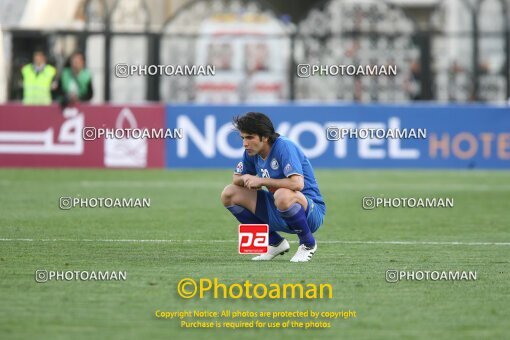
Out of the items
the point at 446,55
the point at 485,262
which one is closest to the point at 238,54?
the point at 446,55

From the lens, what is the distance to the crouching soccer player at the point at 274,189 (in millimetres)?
11109

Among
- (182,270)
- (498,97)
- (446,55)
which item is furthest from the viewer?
(446,55)

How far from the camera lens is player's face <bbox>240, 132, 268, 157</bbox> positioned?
436 inches

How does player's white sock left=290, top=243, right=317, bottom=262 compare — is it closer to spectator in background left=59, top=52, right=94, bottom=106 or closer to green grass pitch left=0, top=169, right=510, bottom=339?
green grass pitch left=0, top=169, right=510, bottom=339

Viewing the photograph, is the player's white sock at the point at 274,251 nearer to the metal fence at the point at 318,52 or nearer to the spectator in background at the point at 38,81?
the spectator in background at the point at 38,81

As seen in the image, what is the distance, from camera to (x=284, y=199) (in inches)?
Answer: 437

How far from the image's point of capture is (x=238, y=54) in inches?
1136

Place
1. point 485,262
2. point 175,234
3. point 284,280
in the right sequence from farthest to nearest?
point 175,234 < point 485,262 < point 284,280

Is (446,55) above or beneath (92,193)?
above

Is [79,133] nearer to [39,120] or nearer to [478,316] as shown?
[39,120]

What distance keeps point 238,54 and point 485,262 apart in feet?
57.6

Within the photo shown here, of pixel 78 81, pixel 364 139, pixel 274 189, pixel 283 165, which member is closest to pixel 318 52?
pixel 364 139

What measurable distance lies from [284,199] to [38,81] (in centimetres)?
1608

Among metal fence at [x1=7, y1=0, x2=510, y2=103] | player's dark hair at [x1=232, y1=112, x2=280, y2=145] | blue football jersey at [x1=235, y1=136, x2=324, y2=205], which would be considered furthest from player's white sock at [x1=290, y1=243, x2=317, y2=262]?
metal fence at [x1=7, y1=0, x2=510, y2=103]
